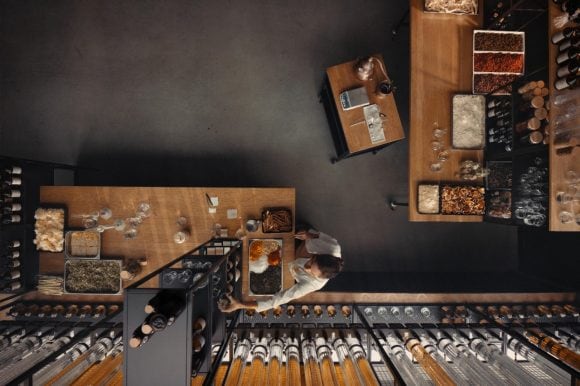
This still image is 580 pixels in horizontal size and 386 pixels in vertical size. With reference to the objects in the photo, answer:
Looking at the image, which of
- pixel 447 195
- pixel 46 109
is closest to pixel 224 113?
pixel 46 109

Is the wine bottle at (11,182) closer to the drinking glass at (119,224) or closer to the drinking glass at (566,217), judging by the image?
the drinking glass at (119,224)

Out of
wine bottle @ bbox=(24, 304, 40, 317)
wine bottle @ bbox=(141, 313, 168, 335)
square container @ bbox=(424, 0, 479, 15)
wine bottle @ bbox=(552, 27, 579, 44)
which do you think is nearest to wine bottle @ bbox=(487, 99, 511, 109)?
wine bottle @ bbox=(552, 27, 579, 44)

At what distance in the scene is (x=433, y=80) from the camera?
3.32 metres

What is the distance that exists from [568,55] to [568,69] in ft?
0.41

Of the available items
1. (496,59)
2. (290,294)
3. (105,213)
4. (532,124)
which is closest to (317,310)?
(290,294)

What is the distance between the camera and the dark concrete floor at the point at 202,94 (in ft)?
13.8

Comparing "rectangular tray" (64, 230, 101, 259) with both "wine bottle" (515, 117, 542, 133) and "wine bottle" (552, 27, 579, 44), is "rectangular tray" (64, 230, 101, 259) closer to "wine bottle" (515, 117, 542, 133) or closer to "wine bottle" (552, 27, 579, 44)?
"wine bottle" (515, 117, 542, 133)

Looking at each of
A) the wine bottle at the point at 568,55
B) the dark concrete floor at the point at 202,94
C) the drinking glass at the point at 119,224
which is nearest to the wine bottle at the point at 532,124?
the wine bottle at the point at 568,55

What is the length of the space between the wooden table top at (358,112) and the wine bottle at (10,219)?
341 cm

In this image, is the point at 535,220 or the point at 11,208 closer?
the point at 535,220

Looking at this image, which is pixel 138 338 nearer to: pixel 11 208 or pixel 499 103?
pixel 11 208

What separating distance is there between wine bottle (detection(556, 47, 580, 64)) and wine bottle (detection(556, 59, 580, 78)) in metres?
0.04

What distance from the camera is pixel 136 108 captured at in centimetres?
423

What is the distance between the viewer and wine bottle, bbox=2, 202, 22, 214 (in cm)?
318
